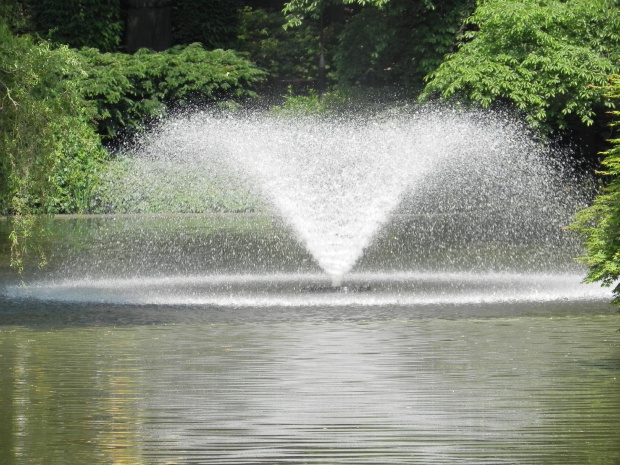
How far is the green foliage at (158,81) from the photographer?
1735 inches

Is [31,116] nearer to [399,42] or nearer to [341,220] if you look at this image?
[341,220]

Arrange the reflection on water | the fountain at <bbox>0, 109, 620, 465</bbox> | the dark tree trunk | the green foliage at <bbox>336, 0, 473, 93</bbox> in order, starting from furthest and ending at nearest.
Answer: the dark tree trunk, the green foliage at <bbox>336, 0, 473, 93</bbox>, the fountain at <bbox>0, 109, 620, 465</bbox>, the reflection on water

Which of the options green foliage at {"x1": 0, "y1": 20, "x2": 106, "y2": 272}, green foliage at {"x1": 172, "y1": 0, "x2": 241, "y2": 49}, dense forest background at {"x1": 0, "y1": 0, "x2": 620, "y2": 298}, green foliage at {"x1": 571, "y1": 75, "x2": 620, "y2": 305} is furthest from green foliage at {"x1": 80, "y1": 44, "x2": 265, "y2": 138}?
green foliage at {"x1": 571, "y1": 75, "x2": 620, "y2": 305}

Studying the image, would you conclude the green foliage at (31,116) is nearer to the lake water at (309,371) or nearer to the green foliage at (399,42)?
the lake water at (309,371)

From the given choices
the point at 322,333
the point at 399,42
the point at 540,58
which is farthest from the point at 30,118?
the point at 399,42

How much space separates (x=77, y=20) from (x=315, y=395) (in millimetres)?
39467

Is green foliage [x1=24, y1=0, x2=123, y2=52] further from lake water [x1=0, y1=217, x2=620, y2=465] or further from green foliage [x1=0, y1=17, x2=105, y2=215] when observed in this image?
green foliage [x1=0, y1=17, x2=105, y2=215]

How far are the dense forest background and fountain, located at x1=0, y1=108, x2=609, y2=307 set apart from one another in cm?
104

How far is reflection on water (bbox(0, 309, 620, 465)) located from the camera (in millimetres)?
8352

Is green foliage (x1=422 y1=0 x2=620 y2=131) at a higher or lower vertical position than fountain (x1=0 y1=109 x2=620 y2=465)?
higher

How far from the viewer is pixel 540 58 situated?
35.8 m

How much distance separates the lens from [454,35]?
139 feet

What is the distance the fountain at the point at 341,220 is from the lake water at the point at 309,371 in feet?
0.71

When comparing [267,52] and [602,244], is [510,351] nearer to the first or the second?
[602,244]
